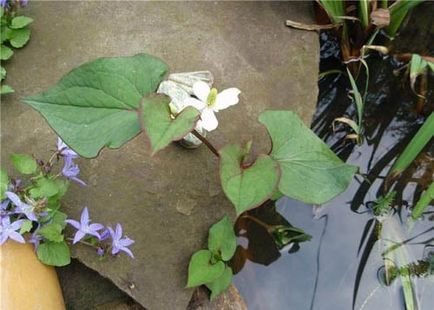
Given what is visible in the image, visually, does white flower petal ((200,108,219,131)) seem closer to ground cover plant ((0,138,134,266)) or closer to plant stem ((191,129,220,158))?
plant stem ((191,129,220,158))

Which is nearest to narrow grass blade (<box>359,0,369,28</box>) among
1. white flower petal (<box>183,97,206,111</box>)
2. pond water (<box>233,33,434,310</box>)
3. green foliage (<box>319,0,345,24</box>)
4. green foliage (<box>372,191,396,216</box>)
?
green foliage (<box>319,0,345,24</box>)

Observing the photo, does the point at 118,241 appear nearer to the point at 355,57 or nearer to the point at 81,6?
the point at 81,6

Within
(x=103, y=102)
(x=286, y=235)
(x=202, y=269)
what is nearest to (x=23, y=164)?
(x=103, y=102)

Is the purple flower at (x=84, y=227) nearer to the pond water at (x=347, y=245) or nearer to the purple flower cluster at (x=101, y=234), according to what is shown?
the purple flower cluster at (x=101, y=234)

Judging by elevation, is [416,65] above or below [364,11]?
below

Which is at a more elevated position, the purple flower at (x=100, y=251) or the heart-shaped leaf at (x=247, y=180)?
the heart-shaped leaf at (x=247, y=180)

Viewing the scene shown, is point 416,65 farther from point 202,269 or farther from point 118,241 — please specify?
point 118,241

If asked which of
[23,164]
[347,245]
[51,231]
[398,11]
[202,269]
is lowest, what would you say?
[347,245]

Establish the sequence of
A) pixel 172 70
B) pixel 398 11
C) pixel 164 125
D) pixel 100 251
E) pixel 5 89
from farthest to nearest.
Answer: pixel 398 11 → pixel 172 70 → pixel 5 89 → pixel 100 251 → pixel 164 125

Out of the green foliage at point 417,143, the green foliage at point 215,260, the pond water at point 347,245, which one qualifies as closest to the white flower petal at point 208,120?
the green foliage at point 215,260
